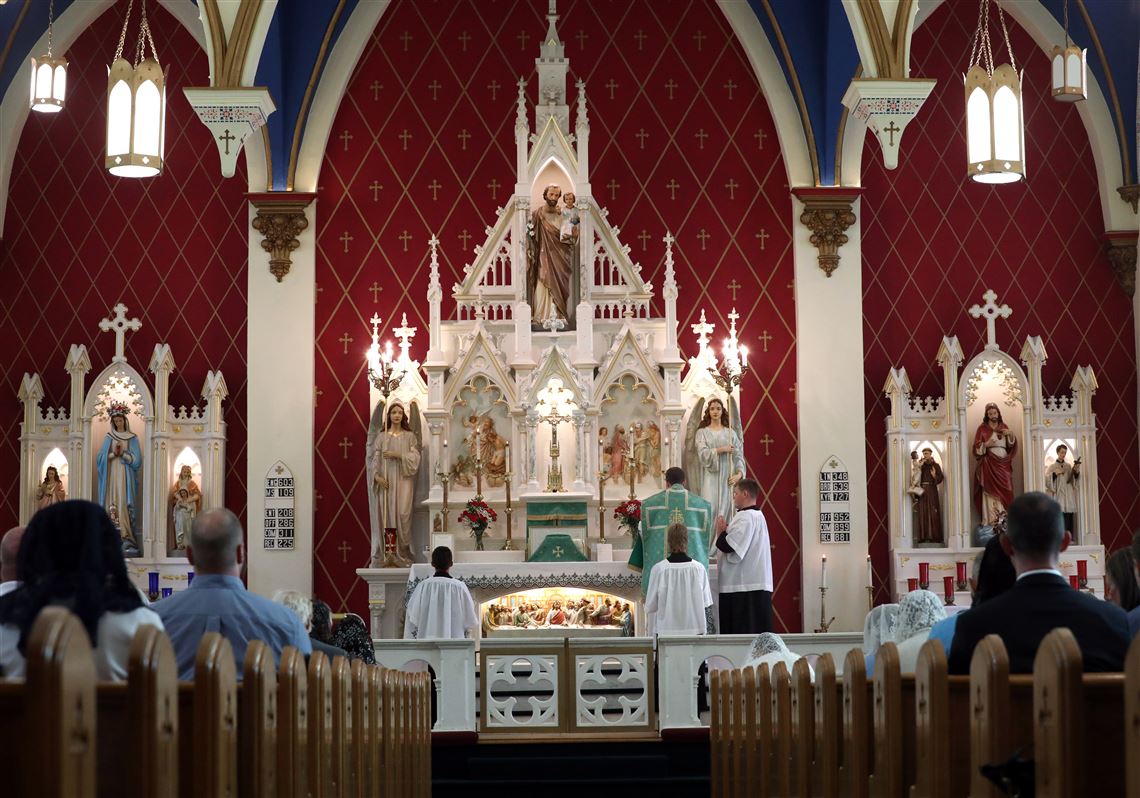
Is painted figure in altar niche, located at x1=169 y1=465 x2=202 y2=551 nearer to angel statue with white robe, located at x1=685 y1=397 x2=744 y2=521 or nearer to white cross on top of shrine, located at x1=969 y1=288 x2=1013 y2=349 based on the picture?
angel statue with white robe, located at x1=685 y1=397 x2=744 y2=521

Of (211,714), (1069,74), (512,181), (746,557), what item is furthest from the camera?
(512,181)

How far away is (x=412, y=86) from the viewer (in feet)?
50.2

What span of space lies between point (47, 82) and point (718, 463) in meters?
6.39

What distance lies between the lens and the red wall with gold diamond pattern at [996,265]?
14.9m

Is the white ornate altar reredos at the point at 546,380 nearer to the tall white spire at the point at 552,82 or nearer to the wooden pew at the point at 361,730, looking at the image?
the tall white spire at the point at 552,82

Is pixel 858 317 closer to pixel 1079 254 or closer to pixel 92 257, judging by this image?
pixel 1079 254

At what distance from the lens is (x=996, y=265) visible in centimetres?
1507

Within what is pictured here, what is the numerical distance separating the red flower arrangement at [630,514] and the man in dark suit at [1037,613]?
8983 mm

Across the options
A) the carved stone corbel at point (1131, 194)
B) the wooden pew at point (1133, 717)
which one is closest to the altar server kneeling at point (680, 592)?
the carved stone corbel at point (1131, 194)

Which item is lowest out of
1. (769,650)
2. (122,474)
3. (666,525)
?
(769,650)

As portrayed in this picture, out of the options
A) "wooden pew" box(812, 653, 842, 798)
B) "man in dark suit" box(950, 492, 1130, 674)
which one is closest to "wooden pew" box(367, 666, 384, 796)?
"wooden pew" box(812, 653, 842, 798)

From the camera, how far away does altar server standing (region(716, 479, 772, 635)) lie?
1159 centimetres

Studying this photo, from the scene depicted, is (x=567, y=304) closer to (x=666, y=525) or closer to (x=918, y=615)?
(x=666, y=525)

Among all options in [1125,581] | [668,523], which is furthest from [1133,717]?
[668,523]
